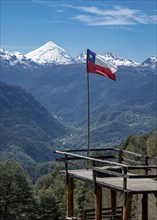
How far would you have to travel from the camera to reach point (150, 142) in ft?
298

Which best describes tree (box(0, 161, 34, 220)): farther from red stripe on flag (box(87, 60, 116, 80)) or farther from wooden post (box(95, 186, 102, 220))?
wooden post (box(95, 186, 102, 220))

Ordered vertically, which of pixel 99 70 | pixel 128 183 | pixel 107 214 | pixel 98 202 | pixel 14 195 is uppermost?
pixel 99 70

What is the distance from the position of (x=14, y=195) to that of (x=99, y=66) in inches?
2563

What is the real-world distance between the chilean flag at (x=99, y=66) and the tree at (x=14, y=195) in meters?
64.3

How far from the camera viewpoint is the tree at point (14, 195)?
8856cm

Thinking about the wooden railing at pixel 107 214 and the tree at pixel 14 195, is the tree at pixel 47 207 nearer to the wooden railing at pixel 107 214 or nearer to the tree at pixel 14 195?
the tree at pixel 14 195

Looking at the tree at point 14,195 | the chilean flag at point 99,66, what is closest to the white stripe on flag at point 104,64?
the chilean flag at point 99,66

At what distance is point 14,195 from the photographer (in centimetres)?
8925

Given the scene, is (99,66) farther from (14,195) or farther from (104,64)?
(14,195)

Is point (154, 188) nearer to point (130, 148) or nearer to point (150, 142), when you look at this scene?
point (150, 142)

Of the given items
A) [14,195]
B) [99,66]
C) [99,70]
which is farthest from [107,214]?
[14,195]

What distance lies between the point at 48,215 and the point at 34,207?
6997mm

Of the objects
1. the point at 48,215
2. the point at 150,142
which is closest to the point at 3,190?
the point at 48,215

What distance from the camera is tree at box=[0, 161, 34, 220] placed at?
88.6 m
